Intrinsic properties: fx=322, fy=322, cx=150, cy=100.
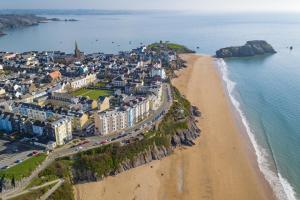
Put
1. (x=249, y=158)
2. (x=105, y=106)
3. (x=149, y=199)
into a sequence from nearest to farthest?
1. (x=149, y=199)
2. (x=249, y=158)
3. (x=105, y=106)

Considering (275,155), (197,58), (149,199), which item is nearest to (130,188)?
(149,199)

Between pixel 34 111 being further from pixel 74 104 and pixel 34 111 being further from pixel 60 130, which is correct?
pixel 60 130

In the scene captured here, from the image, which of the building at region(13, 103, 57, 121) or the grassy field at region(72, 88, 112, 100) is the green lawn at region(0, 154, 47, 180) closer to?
the building at region(13, 103, 57, 121)

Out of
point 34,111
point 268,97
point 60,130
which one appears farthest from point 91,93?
point 268,97

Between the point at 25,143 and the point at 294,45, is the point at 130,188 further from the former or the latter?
the point at 294,45

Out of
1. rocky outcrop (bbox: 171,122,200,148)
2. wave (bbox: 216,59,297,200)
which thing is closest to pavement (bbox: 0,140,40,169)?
rocky outcrop (bbox: 171,122,200,148)

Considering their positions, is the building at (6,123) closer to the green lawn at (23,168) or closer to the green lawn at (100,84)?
the green lawn at (23,168)
